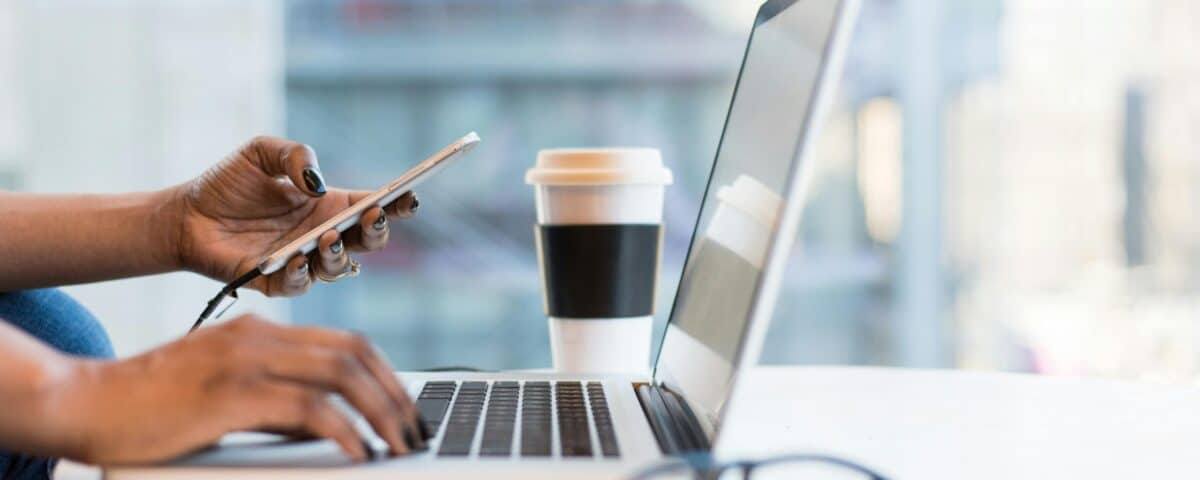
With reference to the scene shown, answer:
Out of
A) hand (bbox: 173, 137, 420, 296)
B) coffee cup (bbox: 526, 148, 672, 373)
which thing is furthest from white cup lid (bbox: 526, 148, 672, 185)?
hand (bbox: 173, 137, 420, 296)

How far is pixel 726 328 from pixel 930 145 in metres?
1.97

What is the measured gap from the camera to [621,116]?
2.46 meters

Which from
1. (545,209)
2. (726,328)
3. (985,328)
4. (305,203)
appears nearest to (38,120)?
(305,203)

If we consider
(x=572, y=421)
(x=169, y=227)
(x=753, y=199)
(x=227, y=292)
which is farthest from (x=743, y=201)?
(x=169, y=227)

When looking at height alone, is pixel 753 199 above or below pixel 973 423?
above

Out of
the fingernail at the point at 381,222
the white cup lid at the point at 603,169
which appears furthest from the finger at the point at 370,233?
the white cup lid at the point at 603,169

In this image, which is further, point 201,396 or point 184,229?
point 184,229

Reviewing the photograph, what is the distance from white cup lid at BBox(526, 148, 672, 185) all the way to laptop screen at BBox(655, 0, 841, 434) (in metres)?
0.06

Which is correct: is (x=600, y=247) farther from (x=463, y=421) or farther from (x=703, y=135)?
(x=703, y=135)

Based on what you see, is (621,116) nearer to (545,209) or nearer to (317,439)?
(545,209)

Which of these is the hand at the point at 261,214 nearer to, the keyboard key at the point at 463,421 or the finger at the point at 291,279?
the finger at the point at 291,279

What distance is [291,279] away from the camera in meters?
0.76

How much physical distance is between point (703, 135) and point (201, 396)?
6.94ft

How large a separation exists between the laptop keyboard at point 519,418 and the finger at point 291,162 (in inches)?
7.7
